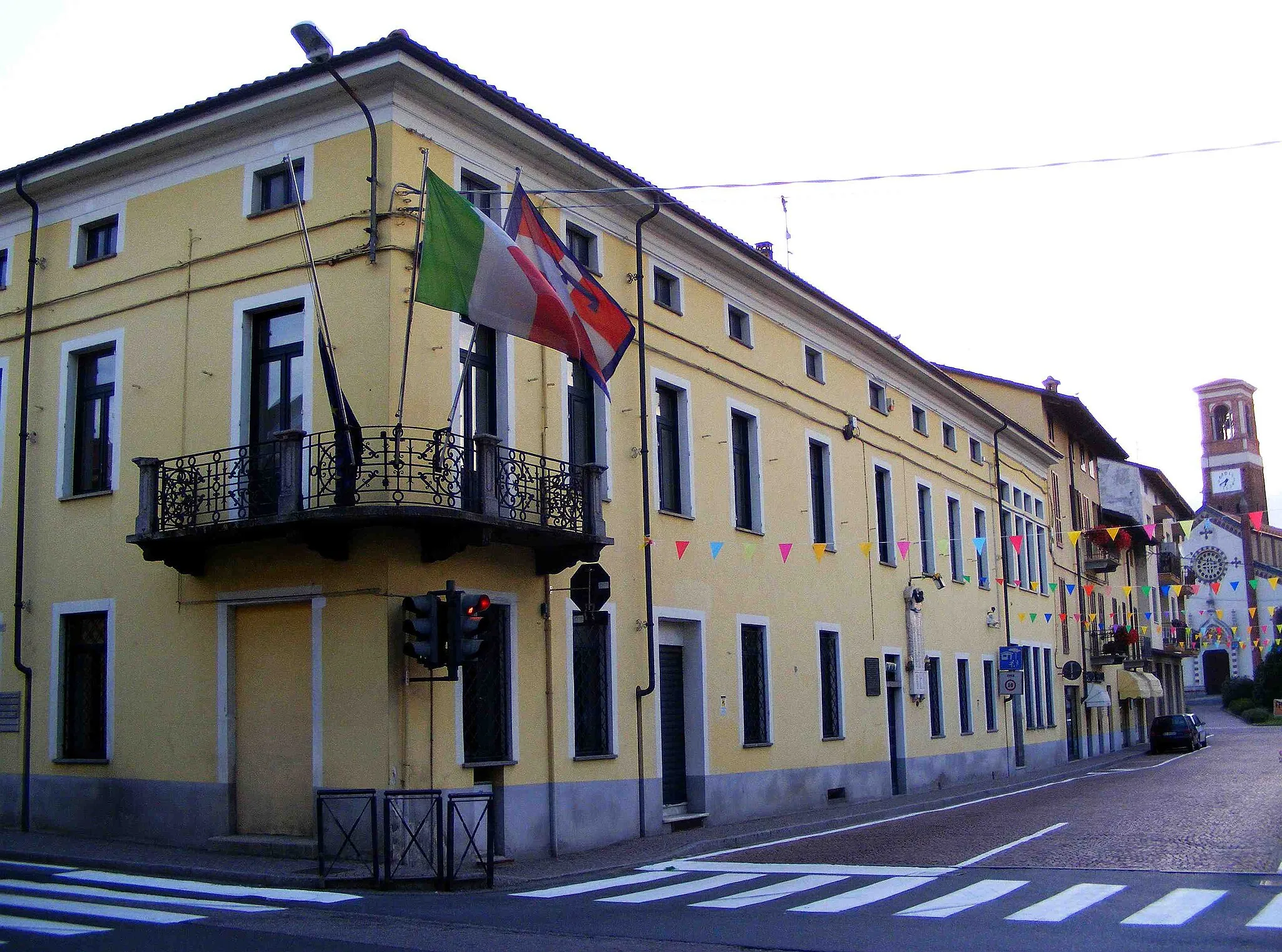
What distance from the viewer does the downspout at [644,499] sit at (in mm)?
18078

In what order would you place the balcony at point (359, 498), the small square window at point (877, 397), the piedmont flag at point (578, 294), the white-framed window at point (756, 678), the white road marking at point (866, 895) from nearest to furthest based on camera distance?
the white road marking at point (866, 895)
the balcony at point (359, 498)
the piedmont flag at point (578, 294)
the white-framed window at point (756, 678)
the small square window at point (877, 397)

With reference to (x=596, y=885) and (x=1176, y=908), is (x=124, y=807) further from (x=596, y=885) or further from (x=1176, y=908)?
(x=1176, y=908)

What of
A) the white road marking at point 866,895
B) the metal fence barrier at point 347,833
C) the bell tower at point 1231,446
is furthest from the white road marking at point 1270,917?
the bell tower at point 1231,446

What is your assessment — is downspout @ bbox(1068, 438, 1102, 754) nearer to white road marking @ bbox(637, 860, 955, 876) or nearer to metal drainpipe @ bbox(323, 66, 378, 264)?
white road marking @ bbox(637, 860, 955, 876)

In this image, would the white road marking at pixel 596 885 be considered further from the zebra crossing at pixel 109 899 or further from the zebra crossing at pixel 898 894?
the zebra crossing at pixel 109 899

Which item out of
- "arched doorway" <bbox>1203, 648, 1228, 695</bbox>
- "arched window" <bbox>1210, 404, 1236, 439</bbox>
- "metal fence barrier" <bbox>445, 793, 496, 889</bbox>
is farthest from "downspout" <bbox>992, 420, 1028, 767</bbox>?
"arched doorway" <bbox>1203, 648, 1228, 695</bbox>

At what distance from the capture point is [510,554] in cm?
1611

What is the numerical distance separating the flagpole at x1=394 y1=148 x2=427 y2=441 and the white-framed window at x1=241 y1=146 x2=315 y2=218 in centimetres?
161

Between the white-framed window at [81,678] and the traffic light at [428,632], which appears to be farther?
the white-framed window at [81,678]

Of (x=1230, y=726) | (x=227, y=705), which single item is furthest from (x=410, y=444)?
(x=1230, y=726)

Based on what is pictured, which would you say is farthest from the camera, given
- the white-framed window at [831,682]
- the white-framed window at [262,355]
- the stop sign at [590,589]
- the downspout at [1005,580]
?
the downspout at [1005,580]

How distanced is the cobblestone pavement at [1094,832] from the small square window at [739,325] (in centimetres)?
831

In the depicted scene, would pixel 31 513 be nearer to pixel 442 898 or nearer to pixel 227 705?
pixel 227 705

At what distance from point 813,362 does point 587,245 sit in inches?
313
